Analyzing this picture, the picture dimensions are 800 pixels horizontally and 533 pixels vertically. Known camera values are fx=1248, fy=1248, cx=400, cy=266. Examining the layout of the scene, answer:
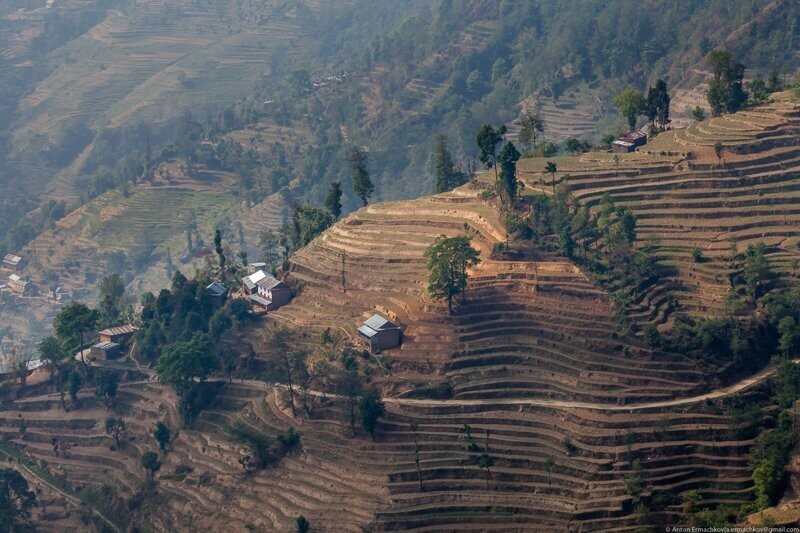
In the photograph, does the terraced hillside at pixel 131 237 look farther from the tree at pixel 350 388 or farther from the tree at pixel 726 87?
the tree at pixel 350 388

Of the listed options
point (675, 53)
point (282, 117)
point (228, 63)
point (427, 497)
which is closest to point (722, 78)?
point (427, 497)

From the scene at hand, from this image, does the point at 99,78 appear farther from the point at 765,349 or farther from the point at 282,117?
the point at 765,349

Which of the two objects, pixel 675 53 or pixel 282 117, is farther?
pixel 282 117

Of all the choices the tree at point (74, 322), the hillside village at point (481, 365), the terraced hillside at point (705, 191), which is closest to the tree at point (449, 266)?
the hillside village at point (481, 365)

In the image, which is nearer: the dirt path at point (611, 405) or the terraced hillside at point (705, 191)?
the dirt path at point (611, 405)

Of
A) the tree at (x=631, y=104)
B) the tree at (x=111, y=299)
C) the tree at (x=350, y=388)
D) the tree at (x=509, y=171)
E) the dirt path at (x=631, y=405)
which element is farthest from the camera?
the tree at (x=111, y=299)

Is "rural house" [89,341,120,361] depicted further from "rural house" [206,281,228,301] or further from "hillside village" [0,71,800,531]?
"rural house" [206,281,228,301]
